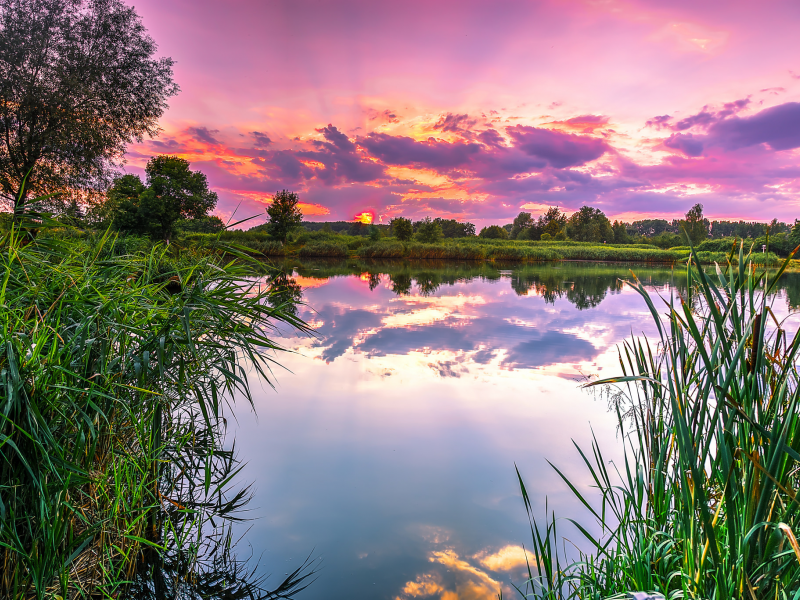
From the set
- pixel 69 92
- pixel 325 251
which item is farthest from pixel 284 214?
pixel 69 92

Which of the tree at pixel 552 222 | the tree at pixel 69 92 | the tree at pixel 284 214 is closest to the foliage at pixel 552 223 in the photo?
the tree at pixel 552 222

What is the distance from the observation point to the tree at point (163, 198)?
2067cm

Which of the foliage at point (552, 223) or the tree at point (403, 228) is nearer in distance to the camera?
Answer: the tree at point (403, 228)

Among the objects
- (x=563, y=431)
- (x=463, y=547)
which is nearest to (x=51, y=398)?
(x=463, y=547)

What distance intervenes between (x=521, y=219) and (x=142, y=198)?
56.1m

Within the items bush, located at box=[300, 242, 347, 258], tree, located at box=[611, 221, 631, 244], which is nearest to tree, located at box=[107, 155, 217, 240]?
bush, located at box=[300, 242, 347, 258]

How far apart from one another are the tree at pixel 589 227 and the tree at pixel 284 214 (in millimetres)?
40064

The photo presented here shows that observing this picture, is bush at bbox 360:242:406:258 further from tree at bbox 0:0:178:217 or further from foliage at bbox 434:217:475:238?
foliage at bbox 434:217:475:238

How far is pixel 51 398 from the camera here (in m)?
1.59

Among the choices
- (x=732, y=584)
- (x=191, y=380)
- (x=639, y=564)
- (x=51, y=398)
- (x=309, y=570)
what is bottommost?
(x=309, y=570)

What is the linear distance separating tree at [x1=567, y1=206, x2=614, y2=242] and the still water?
55127mm

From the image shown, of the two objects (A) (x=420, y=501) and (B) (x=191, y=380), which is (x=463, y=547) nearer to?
(A) (x=420, y=501)

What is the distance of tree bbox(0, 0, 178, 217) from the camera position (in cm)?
1084

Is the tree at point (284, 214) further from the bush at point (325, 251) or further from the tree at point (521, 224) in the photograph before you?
the tree at point (521, 224)
